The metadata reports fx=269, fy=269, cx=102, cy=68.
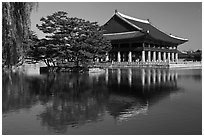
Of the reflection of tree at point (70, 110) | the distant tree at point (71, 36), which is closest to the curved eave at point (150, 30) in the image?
the distant tree at point (71, 36)

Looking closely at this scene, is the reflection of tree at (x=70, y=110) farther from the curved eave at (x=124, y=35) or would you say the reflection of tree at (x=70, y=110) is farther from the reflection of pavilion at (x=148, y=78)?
the curved eave at (x=124, y=35)

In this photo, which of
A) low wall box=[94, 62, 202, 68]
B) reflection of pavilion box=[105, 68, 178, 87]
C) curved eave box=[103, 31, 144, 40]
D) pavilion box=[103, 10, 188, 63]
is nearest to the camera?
reflection of pavilion box=[105, 68, 178, 87]

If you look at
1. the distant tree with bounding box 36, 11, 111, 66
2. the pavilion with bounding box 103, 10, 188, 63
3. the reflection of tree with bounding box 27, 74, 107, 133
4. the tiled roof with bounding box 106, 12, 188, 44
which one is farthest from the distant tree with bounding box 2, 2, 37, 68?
the tiled roof with bounding box 106, 12, 188, 44

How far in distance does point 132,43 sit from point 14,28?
3493cm

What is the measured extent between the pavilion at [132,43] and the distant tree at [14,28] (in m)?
30.0

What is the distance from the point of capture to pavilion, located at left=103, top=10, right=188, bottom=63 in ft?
133

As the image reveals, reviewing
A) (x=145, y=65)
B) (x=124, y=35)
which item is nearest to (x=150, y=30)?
(x=124, y=35)

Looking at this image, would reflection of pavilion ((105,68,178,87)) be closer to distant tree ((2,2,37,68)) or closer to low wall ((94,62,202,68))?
distant tree ((2,2,37,68))

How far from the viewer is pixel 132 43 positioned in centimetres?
4206

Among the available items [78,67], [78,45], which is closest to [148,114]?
[78,45]

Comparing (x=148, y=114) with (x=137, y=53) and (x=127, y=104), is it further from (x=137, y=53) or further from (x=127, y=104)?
(x=137, y=53)

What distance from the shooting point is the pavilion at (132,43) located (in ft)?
133

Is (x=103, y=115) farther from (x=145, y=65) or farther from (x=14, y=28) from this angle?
(x=145, y=65)

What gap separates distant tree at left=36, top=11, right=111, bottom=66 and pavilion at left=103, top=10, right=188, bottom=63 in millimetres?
13305
